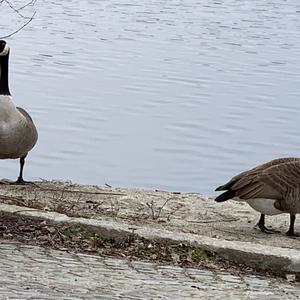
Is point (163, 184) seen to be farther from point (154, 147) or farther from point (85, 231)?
point (85, 231)

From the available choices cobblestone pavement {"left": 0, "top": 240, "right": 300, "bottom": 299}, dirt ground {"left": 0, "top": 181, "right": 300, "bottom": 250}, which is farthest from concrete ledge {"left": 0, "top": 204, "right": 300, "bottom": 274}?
dirt ground {"left": 0, "top": 181, "right": 300, "bottom": 250}

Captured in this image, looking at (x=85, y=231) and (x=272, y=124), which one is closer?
(x=85, y=231)

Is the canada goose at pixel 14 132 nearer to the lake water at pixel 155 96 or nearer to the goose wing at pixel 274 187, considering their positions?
the lake water at pixel 155 96

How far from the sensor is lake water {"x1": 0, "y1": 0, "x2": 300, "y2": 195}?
38.5 feet

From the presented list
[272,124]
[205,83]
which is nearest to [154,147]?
[272,124]

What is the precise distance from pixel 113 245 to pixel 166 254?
0.38 metres

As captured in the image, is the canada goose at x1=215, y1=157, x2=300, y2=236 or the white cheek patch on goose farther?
the white cheek patch on goose

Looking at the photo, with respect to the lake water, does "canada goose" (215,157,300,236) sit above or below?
above

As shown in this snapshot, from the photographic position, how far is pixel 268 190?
7027 mm

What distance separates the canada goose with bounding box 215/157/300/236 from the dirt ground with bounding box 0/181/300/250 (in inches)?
9.1

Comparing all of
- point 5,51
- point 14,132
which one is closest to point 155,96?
point 5,51

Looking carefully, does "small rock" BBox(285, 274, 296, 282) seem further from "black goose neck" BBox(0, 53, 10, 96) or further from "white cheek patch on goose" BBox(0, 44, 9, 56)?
"white cheek patch on goose" BBox(0, 44, 9, 56)

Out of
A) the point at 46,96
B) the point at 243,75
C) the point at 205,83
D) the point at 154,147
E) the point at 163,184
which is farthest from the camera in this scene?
the point at 243,75

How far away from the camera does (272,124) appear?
46.6 feet
